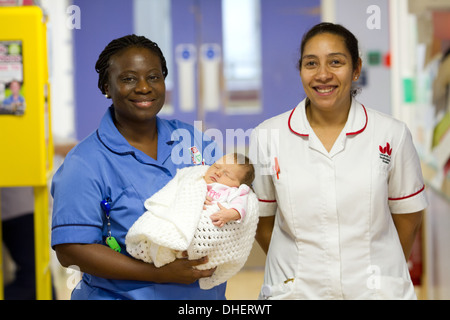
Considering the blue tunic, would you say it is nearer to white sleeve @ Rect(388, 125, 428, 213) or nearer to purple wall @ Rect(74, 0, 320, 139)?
purple wall @ Rect(74, 0, 320, 139)

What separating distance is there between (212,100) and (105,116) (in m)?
1.26

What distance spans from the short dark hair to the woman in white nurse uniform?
14.4 inches

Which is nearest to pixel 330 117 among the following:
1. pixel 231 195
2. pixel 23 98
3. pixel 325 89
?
pixel 325 89

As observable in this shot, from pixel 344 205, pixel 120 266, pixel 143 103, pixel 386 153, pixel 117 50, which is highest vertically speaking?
pixel 117 50

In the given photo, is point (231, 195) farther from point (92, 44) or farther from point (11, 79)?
point (11, 79)

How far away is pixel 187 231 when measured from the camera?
1407 millimetres

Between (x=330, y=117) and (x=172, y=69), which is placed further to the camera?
(x=172, y=69)

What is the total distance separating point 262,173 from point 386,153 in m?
0.32

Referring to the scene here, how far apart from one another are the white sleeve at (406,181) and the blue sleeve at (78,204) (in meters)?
0.75

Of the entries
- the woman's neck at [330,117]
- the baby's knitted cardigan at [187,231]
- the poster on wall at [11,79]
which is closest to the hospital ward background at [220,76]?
the poster on wall at [11,79]

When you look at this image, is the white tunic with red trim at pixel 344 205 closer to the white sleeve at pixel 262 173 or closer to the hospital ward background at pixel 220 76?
the white sleeve at pixel 262 173

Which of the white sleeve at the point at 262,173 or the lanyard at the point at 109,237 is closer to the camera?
the lanyard at the point at 109,237

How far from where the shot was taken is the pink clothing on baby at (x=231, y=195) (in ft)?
4.85
